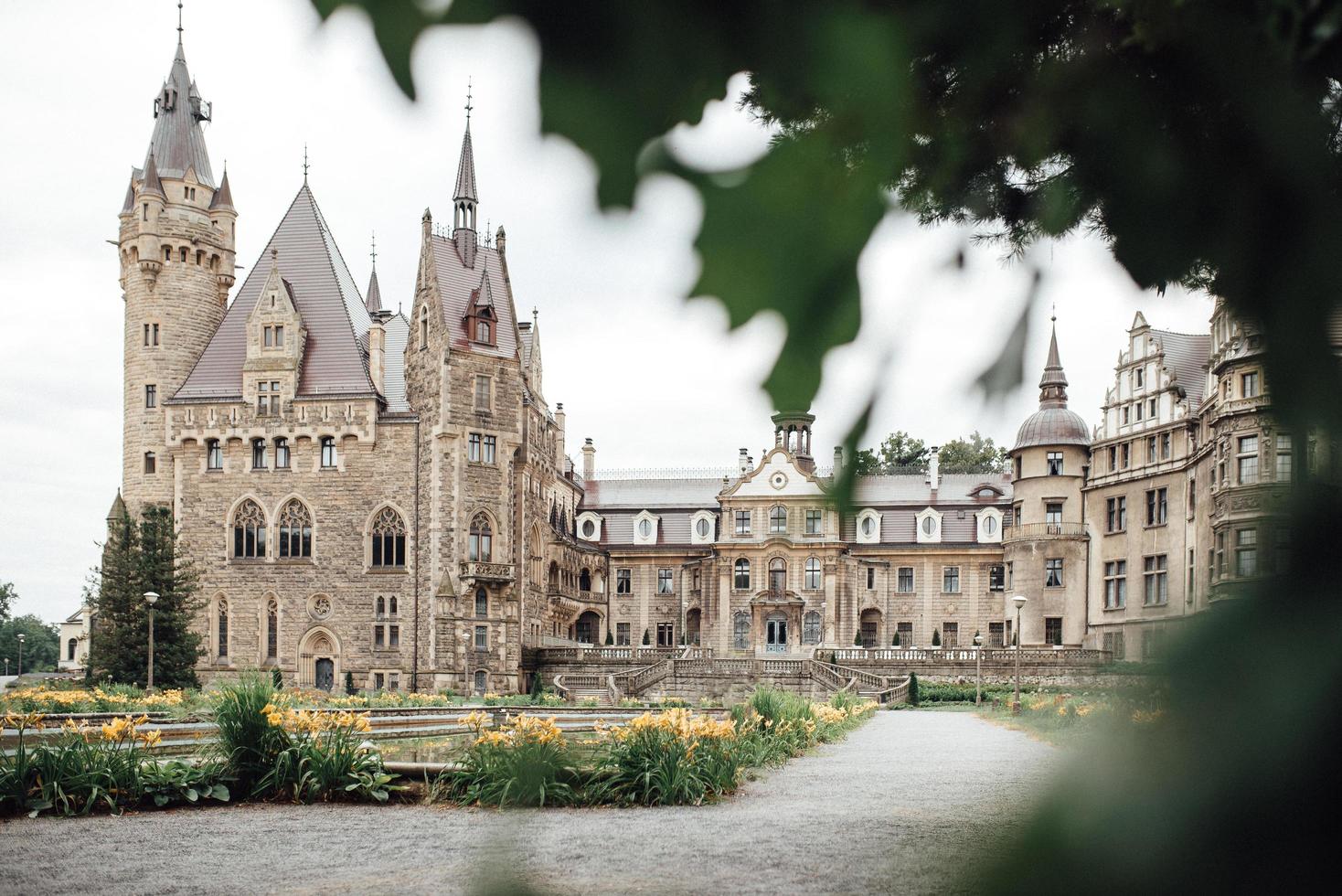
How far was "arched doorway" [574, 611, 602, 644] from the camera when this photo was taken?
51531 millimetres

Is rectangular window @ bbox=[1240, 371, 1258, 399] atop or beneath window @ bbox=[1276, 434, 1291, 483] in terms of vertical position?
atop

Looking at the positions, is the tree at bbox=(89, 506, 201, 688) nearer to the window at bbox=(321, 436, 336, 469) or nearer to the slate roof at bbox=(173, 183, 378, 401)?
the window at bbox=(321, 436, 336, 469)

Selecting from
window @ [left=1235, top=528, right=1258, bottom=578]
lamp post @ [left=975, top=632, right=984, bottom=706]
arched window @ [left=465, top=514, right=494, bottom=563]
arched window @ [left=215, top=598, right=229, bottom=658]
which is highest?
window @ [left=1235, top=528, right=1258, bottom=578]

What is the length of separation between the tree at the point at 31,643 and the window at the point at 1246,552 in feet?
351

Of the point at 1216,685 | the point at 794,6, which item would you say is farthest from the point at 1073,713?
the point at 794,6

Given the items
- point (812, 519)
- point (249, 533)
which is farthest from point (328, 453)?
point (812, 519)

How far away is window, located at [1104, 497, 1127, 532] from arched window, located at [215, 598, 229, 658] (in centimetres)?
2842

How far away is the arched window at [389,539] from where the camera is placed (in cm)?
3975

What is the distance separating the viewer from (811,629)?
47.8 meters

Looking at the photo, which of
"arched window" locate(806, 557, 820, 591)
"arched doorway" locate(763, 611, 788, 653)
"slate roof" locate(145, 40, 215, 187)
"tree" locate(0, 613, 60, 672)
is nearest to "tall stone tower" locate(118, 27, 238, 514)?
"slate roof" locate(145, 40, 215, 187)

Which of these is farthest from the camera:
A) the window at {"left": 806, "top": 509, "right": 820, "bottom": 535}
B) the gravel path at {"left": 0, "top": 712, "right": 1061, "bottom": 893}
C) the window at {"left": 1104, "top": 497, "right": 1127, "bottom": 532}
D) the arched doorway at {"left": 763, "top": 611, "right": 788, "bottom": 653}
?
Answer: the arched doorway at {"left": 763, "top": 611, "right": 788, "bottom": 653}

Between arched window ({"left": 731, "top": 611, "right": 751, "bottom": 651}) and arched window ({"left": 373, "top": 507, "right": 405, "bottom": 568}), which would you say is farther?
arched window ({"left": 731, "top": 611, "right": 751, "bottom": 651})

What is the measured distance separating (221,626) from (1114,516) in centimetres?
2939

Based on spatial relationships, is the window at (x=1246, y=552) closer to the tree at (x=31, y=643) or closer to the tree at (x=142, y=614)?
the tree at (x=142, y=614)
